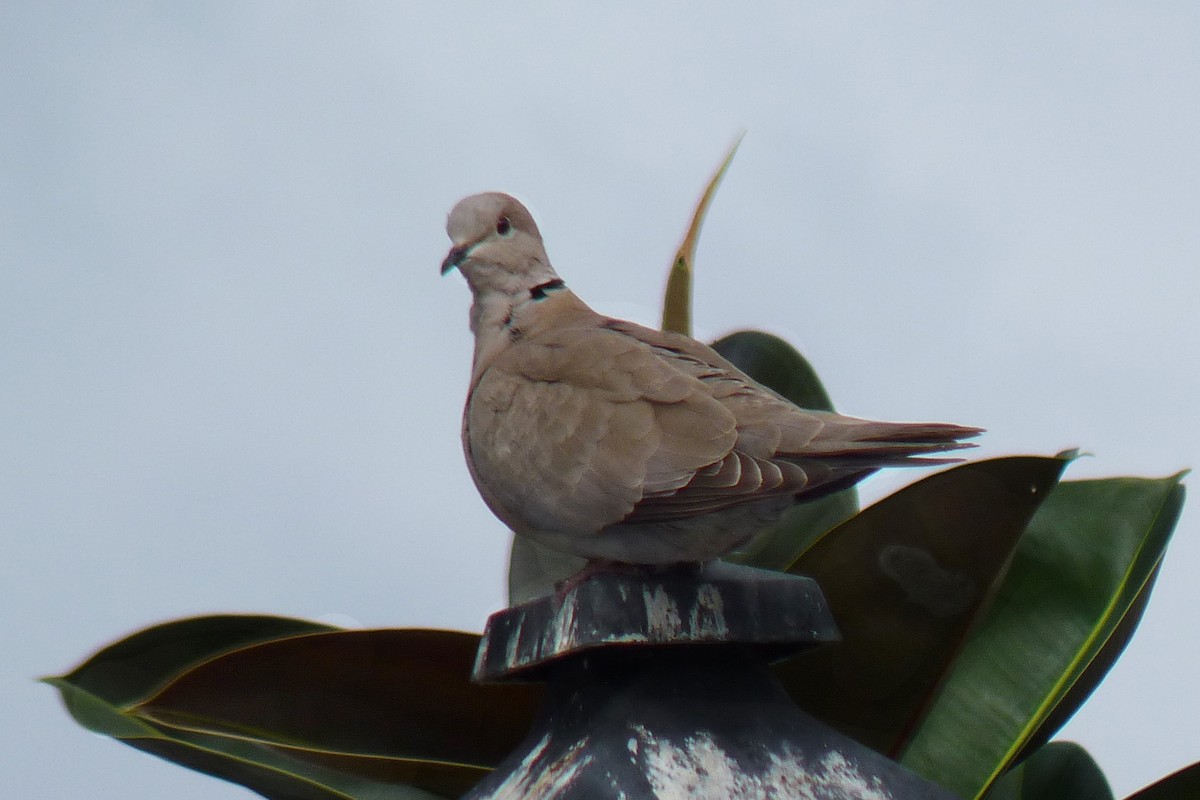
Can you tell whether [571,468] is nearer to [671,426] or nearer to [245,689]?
[671,426]

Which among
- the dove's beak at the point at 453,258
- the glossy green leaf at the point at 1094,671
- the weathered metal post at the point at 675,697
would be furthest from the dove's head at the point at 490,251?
the glossy green leaf at the point at 1094,671

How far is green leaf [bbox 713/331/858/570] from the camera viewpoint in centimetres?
248

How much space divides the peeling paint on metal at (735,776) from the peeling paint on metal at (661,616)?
110 mm

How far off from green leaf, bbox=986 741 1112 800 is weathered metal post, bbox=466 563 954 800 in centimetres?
110

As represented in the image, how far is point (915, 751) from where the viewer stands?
6.50ft

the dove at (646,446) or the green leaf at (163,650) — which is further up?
the dove at (646,446)

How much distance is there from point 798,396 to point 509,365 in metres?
0.78

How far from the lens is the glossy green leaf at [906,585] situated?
1920mm

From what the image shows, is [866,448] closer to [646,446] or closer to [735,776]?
[646,446]

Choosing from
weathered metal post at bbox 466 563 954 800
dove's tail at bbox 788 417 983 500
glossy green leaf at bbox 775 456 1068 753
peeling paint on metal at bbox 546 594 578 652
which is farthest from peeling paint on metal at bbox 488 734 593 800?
glossy green leaf at bbox 775 456 1068 753

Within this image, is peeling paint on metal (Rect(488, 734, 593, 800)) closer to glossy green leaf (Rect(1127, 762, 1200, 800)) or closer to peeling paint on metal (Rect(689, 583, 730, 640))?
peeling paint on metal (Rect(689, 583, 730, 640))

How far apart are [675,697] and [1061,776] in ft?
4.27

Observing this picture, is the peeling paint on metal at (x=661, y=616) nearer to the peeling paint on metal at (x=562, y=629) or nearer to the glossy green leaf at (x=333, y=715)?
the peeling paint on metal at (x=562, y=629)

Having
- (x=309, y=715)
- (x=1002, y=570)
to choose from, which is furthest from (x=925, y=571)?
(x=309, y=715)
